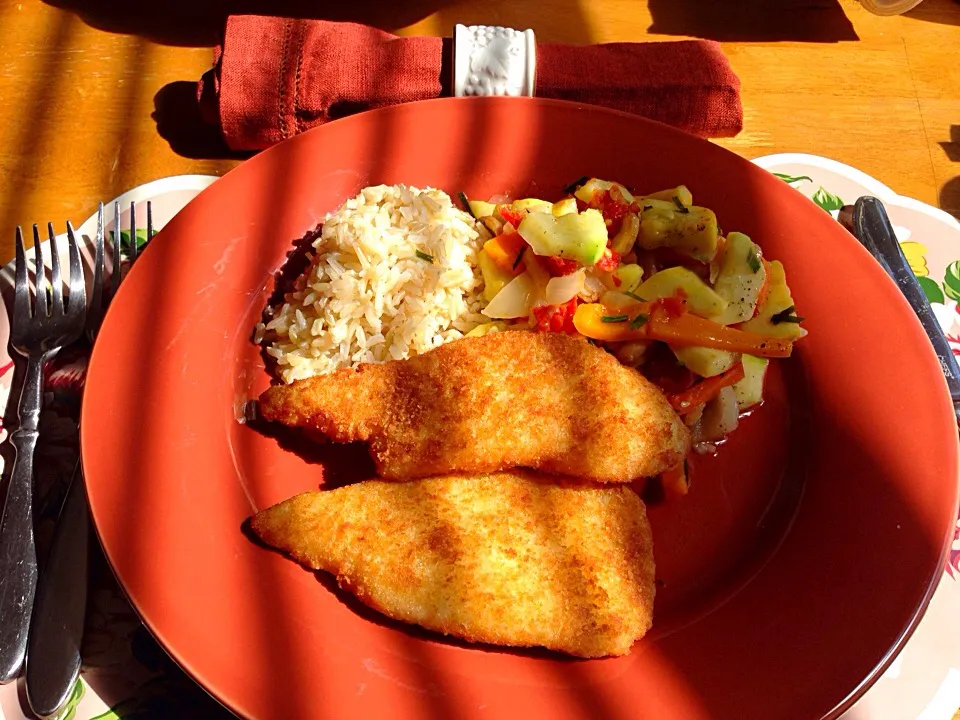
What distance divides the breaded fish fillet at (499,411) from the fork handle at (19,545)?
485mm

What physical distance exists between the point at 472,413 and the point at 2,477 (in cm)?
100

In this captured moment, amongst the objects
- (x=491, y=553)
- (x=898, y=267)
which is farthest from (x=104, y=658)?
(x=898, y=267)

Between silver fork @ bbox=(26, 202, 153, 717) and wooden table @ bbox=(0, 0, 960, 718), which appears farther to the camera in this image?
wooden table @ bbox=(0, 0, 960, 718)

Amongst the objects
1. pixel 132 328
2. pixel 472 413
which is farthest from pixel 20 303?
pixel 472 413

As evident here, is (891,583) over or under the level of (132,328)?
under

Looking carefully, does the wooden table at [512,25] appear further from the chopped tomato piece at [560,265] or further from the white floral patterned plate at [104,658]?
the chopped tomato piece at [560,265]

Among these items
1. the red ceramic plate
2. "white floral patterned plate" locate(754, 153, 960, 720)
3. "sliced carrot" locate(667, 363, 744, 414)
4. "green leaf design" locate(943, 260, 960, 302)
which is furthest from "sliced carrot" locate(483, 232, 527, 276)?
"green leaf design" locate(943, 260, 960, 302)

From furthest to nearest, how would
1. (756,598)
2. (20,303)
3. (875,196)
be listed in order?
(875,196), (20,303), (756,598)

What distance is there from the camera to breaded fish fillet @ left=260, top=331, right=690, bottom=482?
150 cm

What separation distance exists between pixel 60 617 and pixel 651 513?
46.5 inches

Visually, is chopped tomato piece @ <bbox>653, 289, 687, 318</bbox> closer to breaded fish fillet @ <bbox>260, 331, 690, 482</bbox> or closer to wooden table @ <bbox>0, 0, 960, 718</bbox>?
breaded fish fillet @ <bbox>260, 331, 690, 482</bbox>

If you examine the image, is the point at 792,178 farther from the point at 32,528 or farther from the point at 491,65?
the point at 32,528

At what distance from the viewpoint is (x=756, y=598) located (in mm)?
1444

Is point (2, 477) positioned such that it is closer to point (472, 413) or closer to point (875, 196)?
point (472, 413)
